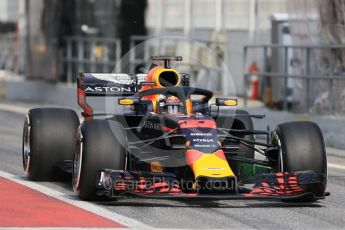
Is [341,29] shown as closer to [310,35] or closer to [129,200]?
[310,35]

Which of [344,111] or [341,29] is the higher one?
[341,29]

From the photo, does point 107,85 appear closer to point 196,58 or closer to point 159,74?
point 159,74

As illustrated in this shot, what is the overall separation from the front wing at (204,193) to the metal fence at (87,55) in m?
18.0

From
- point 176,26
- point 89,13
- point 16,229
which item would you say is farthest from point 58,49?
point 16,229

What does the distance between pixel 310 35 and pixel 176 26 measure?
12.5 m

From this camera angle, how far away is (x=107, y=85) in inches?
534

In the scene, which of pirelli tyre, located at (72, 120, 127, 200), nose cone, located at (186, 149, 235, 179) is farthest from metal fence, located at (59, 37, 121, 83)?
nose cone, located at (186, 149, 235, 179)

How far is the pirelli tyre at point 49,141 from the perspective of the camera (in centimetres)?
1291

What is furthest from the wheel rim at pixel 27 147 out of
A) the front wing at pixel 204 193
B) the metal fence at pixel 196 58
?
the metal fence at pixel 196 58

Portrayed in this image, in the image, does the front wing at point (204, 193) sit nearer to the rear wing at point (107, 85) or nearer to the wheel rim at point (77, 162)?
the wheel rim at point (77, 162)

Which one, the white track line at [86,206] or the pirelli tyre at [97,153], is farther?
the pirelli tyre at [97,153]

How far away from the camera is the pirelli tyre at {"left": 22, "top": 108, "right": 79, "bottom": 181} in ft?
42.4

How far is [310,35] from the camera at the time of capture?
23.0m

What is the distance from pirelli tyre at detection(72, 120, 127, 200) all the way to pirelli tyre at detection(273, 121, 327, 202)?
169cm
